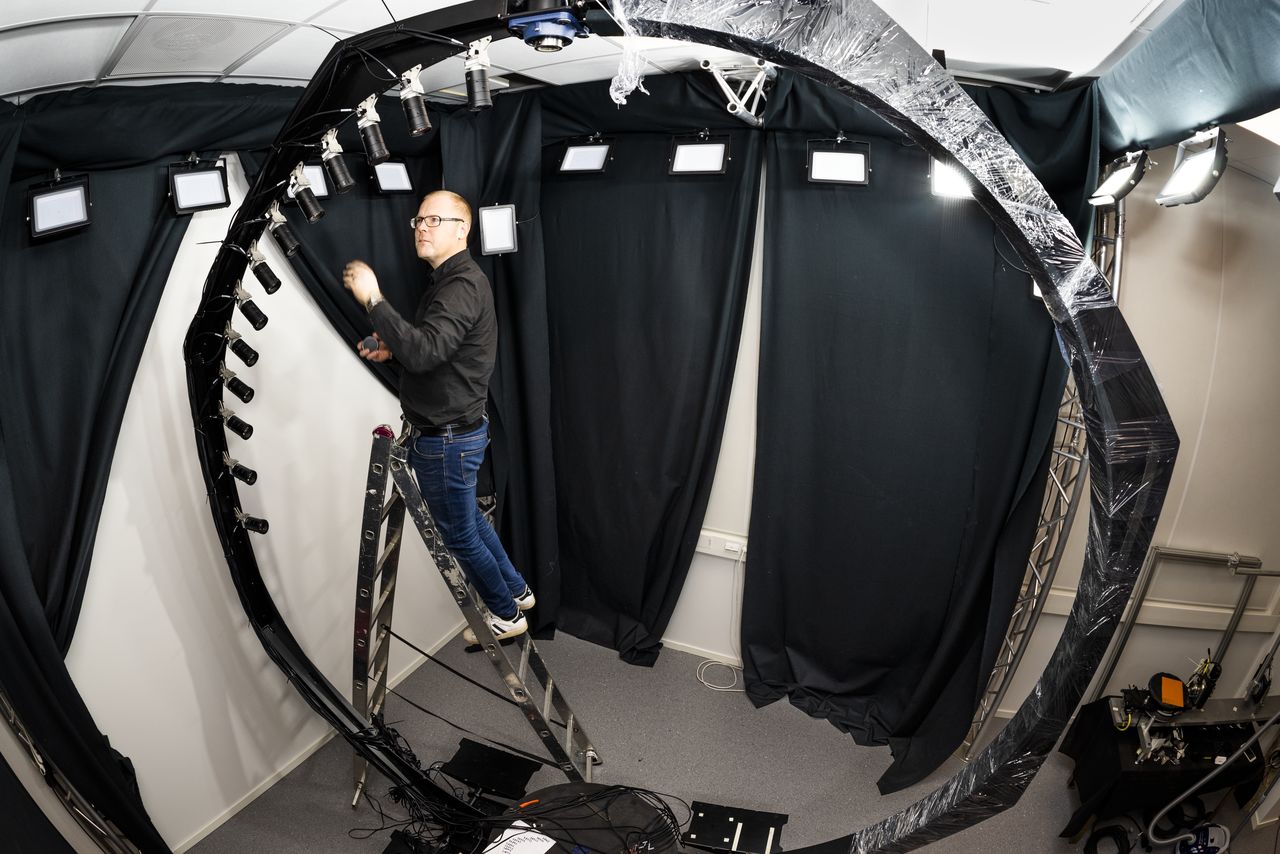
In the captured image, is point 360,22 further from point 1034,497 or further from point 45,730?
point 1034,497

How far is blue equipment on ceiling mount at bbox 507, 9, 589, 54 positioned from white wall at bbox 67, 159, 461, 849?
66.0 inches

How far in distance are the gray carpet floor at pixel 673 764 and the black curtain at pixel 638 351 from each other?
0.37 metres

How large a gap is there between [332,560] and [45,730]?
135 cm

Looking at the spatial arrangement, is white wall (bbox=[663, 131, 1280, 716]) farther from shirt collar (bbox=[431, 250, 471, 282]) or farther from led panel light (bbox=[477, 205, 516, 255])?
shirt collar (bbox=[431, 250, 471, 282])

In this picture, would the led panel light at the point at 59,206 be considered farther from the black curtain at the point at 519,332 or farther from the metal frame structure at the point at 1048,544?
the metal frame structure at the point at 1048,544

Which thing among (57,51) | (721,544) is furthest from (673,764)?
(57,51)

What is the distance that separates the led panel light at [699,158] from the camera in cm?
358

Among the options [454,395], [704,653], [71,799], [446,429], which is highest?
[454,395]

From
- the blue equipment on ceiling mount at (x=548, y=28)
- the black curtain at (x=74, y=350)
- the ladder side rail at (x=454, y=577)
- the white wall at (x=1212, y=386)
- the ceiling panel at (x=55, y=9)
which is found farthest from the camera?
the white wall at (x=1212, y=386)

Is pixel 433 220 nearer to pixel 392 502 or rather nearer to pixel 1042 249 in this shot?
pixel 392 502

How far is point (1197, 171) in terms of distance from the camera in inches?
97.7

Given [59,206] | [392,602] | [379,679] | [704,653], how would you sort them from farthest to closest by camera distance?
[704,653] → [379,679] → [392,602] → [59,206]

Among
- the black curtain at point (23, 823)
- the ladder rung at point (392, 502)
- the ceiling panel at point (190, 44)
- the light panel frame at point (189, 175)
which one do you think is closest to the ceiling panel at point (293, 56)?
the ceiling panel at point (190, 44)

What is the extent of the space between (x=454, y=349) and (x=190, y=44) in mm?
1105
